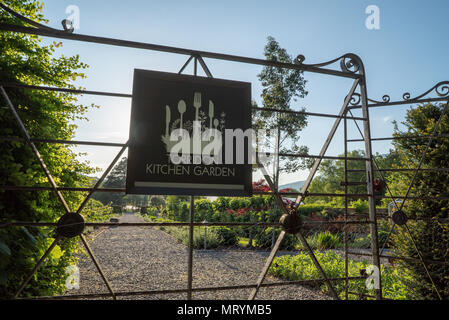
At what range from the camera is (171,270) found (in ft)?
18.9

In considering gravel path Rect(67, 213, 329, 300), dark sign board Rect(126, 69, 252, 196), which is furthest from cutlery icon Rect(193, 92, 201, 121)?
gravel path Rect(67, 213, 329, 300)

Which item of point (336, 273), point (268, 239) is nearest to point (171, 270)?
point (336, 273)

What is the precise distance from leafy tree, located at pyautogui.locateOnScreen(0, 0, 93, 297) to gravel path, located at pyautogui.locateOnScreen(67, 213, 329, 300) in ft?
5.82

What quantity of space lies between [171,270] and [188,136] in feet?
14.0

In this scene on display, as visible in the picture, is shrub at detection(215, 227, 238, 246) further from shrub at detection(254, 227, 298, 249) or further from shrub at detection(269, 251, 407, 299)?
shrub at detection(269, 251, 407, 299)

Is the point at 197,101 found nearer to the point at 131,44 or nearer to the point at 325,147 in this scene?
the point at 131,44

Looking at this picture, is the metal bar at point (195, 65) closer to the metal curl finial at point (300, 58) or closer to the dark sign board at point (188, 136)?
the dark sign board at point (188, 136)

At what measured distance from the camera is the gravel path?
15.2ft

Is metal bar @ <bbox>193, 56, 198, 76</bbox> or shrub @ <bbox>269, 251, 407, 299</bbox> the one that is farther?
shrub @ <bbox>269, 251, 407, 299</bbox>

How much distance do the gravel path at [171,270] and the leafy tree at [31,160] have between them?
1.77 meters

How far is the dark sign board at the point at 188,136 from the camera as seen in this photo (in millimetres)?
2211

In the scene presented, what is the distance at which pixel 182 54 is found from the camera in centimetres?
242

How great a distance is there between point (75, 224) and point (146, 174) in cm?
60

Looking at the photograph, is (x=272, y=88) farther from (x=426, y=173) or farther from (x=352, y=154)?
(x=352, y=154)
